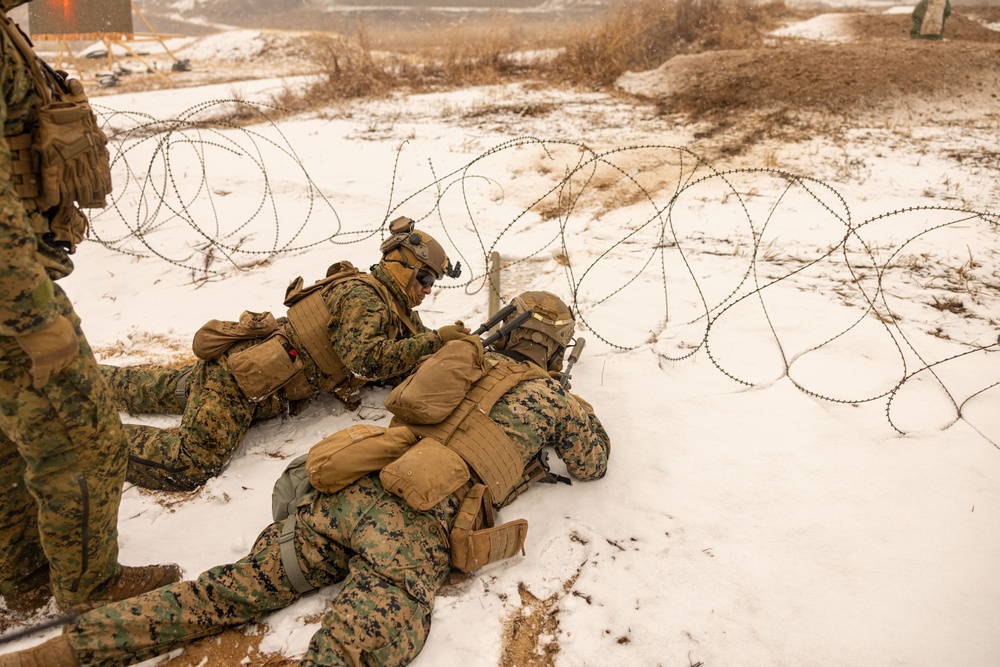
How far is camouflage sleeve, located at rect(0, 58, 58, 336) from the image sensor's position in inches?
82.7

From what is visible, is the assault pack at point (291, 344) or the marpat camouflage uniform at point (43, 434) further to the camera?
the assault pack at point (291, 344)

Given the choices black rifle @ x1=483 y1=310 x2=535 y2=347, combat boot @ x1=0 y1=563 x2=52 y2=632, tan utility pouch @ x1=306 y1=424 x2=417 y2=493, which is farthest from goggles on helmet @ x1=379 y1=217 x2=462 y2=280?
combat boot @ x1=0 y1=563 x2=52 y2=632

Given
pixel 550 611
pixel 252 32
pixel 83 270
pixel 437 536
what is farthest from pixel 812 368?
pixel 252 32

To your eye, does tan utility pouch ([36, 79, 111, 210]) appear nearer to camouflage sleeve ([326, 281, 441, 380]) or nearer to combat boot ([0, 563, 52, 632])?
camouflage sleeve ([326, 281, 441, 380])

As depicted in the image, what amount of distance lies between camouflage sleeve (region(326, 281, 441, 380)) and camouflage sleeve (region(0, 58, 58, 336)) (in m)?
1.59

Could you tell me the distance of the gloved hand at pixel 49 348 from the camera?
2.22m

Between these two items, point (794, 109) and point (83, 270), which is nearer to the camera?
point (83, 270)

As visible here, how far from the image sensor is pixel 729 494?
341 centimetres

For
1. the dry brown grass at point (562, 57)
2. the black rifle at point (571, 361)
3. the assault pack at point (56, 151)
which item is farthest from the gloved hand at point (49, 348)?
the dry brown grass at point (562, 57)

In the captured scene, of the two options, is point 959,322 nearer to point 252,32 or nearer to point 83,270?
point 83,270

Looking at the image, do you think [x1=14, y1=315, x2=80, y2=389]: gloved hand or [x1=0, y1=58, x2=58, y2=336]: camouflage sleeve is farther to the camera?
[x1=14, y1=315, x2=80, y2=389]: gloved hand

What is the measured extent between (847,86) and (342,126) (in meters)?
7.67

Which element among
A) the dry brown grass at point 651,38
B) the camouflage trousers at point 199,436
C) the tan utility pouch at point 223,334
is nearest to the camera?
the camouflage trousers at point 199,436

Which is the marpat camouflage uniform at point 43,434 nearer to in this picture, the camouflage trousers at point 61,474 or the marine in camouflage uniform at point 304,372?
the camouflage trousers at point 61,474
